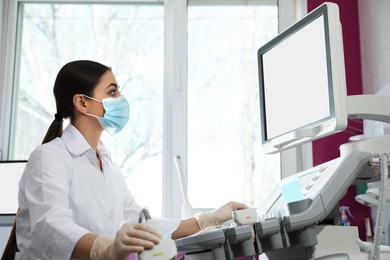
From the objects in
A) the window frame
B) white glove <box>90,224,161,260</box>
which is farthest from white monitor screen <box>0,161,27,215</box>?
white glove <box>90,224,161,260</box>

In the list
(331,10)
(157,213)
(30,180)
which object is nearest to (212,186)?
(157,213)

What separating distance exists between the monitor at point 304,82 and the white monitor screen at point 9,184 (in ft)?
5.32

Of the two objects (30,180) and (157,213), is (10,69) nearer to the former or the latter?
(157,213)

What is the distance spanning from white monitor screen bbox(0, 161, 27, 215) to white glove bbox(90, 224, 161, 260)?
181 centimetres

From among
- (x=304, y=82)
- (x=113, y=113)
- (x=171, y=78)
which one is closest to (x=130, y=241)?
(x=304, y=82)

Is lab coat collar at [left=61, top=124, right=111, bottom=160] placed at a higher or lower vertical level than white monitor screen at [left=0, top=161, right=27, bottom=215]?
higher

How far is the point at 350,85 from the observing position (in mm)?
3121

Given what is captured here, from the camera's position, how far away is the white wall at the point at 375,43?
275 cm

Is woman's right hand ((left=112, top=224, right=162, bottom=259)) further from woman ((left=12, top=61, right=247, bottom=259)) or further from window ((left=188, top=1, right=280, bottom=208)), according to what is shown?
window ((left=188, top=1, right=280, bottom=208))

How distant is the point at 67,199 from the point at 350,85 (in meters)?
2.00

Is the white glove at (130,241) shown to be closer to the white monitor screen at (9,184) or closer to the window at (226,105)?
the white monitor screen at (9,184)

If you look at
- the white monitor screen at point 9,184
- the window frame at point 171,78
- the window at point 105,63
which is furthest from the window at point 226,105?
the white monitor screen at point 9,184

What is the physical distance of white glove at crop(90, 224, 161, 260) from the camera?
3.46 ft

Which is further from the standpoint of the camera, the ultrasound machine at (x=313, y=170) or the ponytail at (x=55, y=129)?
the ponytail at (x=55, y=129)
